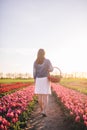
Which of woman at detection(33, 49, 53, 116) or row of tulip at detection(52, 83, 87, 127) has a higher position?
Result: woman at detection(33, 49, 53, 116)

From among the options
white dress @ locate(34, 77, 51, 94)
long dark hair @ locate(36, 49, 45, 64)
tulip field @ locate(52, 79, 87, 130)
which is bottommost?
tulip field @ locate(52, 79, 87, 130)

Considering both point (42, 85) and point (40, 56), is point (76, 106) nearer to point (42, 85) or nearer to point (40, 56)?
point (42, 85)

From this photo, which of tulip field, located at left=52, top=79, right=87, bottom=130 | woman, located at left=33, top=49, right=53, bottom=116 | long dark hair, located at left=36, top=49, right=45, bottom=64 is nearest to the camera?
tulip field, located at left=52, top=79, right=87, bottom=130

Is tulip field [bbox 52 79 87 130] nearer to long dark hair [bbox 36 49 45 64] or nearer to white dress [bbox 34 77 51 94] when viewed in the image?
white dress [bbox 34 77 51 94]

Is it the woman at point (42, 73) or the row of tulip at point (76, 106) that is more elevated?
the woman at point (42, 73)

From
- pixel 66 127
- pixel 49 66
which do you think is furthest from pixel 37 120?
pixel 49 66

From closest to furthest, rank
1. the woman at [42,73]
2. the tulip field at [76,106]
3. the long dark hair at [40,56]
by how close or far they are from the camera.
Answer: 1. the tulip field at [76,106]
2. the long dark hair at [40,56]
3. the woman at [42,73]

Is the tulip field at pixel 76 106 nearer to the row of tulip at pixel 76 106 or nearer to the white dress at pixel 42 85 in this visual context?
the row of tulip at pixel 76 106

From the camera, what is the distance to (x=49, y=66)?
8.59 metres

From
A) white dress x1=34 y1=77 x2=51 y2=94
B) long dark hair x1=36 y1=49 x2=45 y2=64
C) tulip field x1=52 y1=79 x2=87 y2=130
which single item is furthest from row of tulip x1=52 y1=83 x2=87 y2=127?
long dark hair x1=36 y1=49 x2=45 y2=64

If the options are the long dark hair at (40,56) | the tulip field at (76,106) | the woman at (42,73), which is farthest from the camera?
the woman at (42,73)

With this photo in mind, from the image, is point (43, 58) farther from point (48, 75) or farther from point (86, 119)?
point (86, 119)

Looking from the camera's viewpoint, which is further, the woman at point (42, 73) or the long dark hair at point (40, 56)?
the woman at point (42, 73)

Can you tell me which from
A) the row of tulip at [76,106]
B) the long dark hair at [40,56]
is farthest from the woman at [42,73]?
the row of tulip at [76,106]
